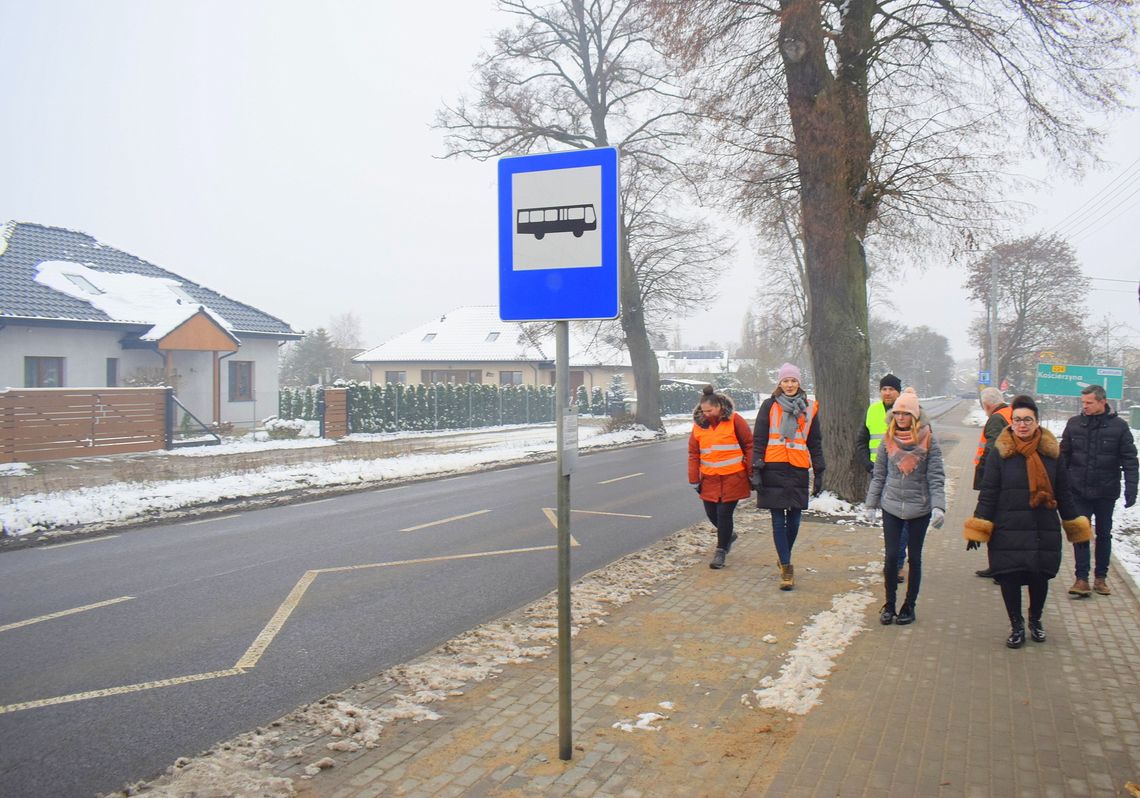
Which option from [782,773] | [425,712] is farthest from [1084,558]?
[425,712]

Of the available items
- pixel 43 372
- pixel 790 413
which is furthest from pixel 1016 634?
pixel 43 372

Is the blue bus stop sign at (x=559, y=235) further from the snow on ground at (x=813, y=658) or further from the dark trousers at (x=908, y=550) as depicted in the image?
the dark trousers at (x=908, y=550)

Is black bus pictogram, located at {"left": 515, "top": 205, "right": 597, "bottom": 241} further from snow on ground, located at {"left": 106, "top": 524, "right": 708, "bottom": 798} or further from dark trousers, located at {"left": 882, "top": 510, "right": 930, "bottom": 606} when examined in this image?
dark trousers, located at {"left": 882, "top": 510, "right": 930, "bottom": 606}

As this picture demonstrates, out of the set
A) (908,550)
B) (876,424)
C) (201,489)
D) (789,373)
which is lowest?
(201,489)

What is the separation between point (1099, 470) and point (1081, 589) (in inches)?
40.9

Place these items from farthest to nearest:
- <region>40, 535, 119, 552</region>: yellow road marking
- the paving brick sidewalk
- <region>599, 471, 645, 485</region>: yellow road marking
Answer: <region>599, 471, 645, 485</region>: yellow road marking → <region>40, 535, 119, 552</region>: yellow road marking → the paving brick sidewalk

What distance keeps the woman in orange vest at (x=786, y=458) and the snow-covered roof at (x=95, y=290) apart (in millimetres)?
22587

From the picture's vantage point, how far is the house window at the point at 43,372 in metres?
24.0

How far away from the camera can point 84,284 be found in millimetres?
27188

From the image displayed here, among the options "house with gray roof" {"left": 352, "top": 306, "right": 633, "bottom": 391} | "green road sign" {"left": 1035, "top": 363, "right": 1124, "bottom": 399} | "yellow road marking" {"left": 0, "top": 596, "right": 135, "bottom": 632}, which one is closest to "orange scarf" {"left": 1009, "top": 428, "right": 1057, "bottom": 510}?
"yellow road marking" {"left": 0, "top": 596, "right": 135, "bottom": 632}

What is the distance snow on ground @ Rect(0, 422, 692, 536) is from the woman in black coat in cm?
1025

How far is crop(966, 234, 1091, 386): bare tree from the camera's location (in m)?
42.2

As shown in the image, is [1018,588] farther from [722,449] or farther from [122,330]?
[122,330]

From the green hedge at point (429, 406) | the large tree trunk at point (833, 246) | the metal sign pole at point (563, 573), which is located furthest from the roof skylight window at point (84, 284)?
the metal sign pole at point (563, 573)
